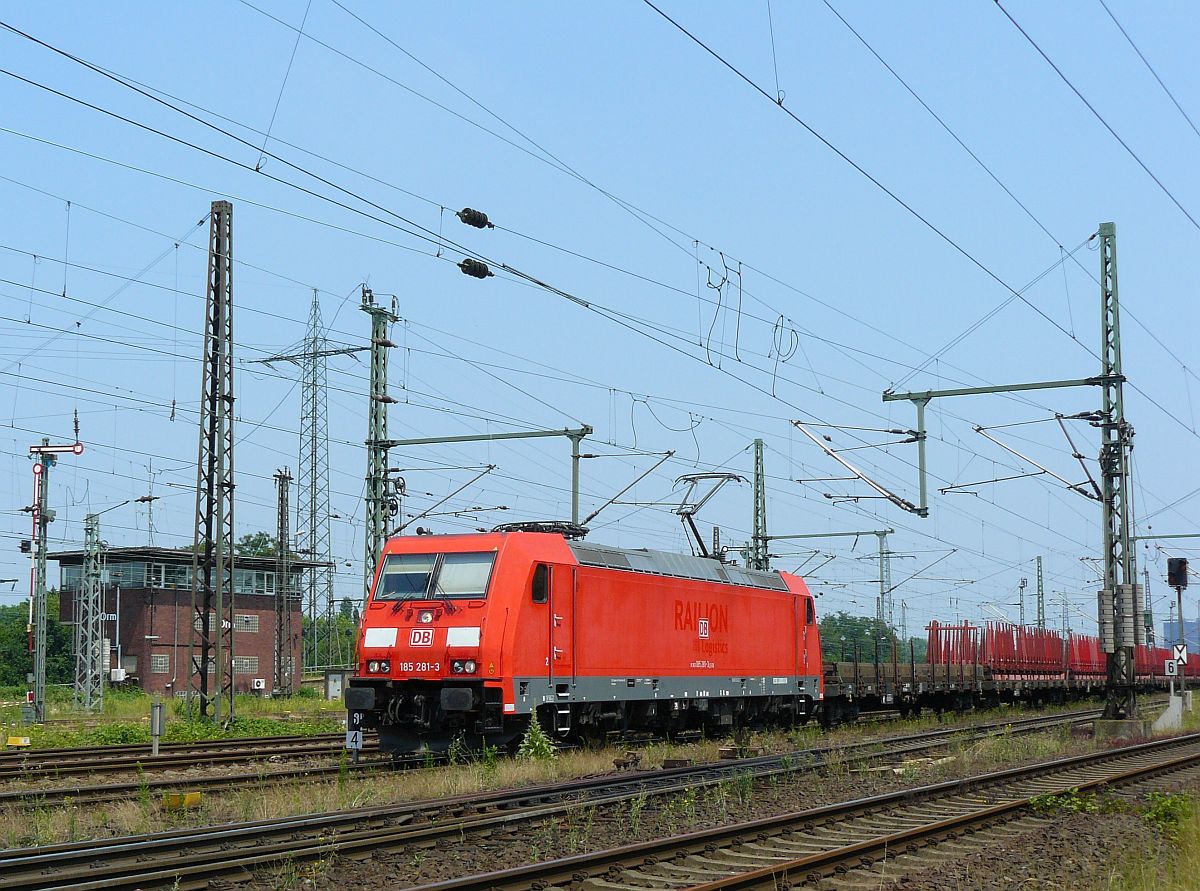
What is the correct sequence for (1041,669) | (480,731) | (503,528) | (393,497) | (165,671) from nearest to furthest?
(480,731), (503,528), (393,497), (1041,669), (165,671)

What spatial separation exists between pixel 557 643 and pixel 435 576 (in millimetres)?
2203

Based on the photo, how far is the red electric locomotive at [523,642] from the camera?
19.0 metres

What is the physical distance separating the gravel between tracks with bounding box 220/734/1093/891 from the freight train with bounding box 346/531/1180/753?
415cm

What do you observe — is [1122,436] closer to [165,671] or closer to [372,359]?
[372,359]

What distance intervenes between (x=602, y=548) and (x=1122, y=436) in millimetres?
12556

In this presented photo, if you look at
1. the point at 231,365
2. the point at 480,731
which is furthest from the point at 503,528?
the point at 231,365

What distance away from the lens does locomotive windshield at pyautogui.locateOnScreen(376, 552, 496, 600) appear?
63.9 feet

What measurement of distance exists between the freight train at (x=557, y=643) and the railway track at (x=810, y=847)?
251 inches

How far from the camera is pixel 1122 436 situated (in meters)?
27.3

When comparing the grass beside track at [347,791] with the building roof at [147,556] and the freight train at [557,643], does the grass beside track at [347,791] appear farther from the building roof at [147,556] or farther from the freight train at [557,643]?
the building roof at [147,556]

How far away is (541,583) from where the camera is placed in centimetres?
1978

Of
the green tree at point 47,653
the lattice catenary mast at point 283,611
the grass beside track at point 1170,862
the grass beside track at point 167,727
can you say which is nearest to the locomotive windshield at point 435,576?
→ the grass beside track at point 167,727

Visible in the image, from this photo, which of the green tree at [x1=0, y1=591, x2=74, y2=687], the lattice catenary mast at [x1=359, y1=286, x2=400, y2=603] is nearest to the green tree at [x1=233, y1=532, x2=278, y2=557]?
the green tree at [x1=0, y1=591, x2=74, y2=687]

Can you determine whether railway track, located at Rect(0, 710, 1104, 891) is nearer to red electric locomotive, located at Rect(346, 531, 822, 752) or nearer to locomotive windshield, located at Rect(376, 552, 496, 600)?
red electric locomotive, located at Rect(346, 531, 822, 752)
